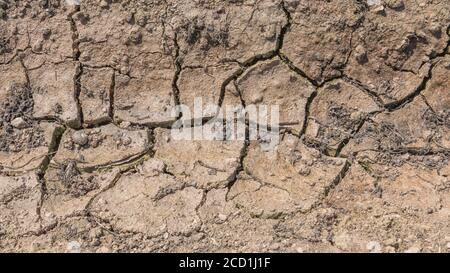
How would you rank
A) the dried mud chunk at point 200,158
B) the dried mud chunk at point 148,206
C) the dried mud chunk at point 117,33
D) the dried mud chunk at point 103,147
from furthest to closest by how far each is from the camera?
the dried mud chunk at point 117,33
the dried mud chunk at point 103,147
the dried mud chunk at point 200,158
the dried mud chunk at point 148,206

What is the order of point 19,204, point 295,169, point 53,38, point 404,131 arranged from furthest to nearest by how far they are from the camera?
point 53,38 → point 404,131 → point 295,169 → point 19,204

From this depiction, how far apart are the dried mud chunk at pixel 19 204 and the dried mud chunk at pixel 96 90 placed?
520 mm

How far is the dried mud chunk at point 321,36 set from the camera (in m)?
3.26

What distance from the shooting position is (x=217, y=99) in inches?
132

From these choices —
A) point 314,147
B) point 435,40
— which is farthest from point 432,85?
point 314,147

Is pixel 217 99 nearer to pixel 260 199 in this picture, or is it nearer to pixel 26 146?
pixel 260 199

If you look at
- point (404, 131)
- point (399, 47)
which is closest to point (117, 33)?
point (399, 47)

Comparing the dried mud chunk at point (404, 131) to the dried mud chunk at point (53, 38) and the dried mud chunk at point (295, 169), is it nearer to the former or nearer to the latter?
the dried mud chunk at point (295, 169)

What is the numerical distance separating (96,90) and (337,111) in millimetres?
1419

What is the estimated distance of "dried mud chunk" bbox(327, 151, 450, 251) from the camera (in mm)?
2775

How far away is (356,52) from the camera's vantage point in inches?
130

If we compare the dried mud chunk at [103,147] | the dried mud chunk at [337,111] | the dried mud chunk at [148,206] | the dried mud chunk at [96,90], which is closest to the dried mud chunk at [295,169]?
the dried mud chunk at [337,111]

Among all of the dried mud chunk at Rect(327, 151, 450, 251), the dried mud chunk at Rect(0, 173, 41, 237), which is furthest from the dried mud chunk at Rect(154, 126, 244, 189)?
the dried mud chunk at Rect(0, 173, 41, 237)
